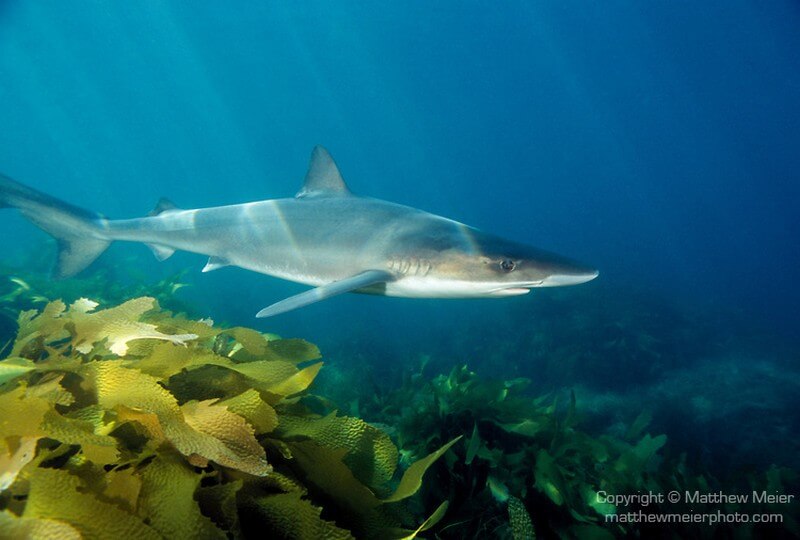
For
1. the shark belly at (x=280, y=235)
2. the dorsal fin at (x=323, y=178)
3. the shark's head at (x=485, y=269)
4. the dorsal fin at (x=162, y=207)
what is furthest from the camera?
the dorsal fin at (x=162, y=207)

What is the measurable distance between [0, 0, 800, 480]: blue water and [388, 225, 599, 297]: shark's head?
9.54 meters

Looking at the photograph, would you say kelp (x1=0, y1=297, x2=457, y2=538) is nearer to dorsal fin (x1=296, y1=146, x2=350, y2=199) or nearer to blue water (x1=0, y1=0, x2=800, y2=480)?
dorsal fin (x1=296, y1=146, x2=350, y2=199)

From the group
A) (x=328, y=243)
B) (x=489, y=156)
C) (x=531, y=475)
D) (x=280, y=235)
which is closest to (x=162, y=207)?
(x=280, y=235)

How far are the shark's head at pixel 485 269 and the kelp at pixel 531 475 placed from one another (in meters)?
1.10

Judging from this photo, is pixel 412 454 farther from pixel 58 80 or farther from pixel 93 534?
pixel 58 80

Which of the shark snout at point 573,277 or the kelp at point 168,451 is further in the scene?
the shark snout at point 573,277

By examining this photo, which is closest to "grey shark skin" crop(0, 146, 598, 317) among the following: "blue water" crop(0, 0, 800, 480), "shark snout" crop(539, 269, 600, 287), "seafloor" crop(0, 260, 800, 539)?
"shark snout" crop(539, 269, 600, 287)

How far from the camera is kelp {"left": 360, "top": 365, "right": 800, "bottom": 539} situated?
2621 millimetres

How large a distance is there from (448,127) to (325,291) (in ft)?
598

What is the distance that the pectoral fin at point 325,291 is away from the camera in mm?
3477

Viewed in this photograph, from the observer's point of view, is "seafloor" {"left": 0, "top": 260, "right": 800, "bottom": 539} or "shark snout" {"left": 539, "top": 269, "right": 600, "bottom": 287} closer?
"seafloor" {"left": 0, "top": 260, "right": 800, "bottom": 539}

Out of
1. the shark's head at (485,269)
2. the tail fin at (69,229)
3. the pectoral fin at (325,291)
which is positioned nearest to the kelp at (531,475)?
the shark's head at (485,269)

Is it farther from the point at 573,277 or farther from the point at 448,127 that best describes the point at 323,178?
the point at 448,127

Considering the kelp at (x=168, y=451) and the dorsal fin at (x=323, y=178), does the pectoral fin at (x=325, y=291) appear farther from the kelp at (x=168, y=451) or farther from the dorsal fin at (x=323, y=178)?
the dorsal fin at (x=323, y=178)
